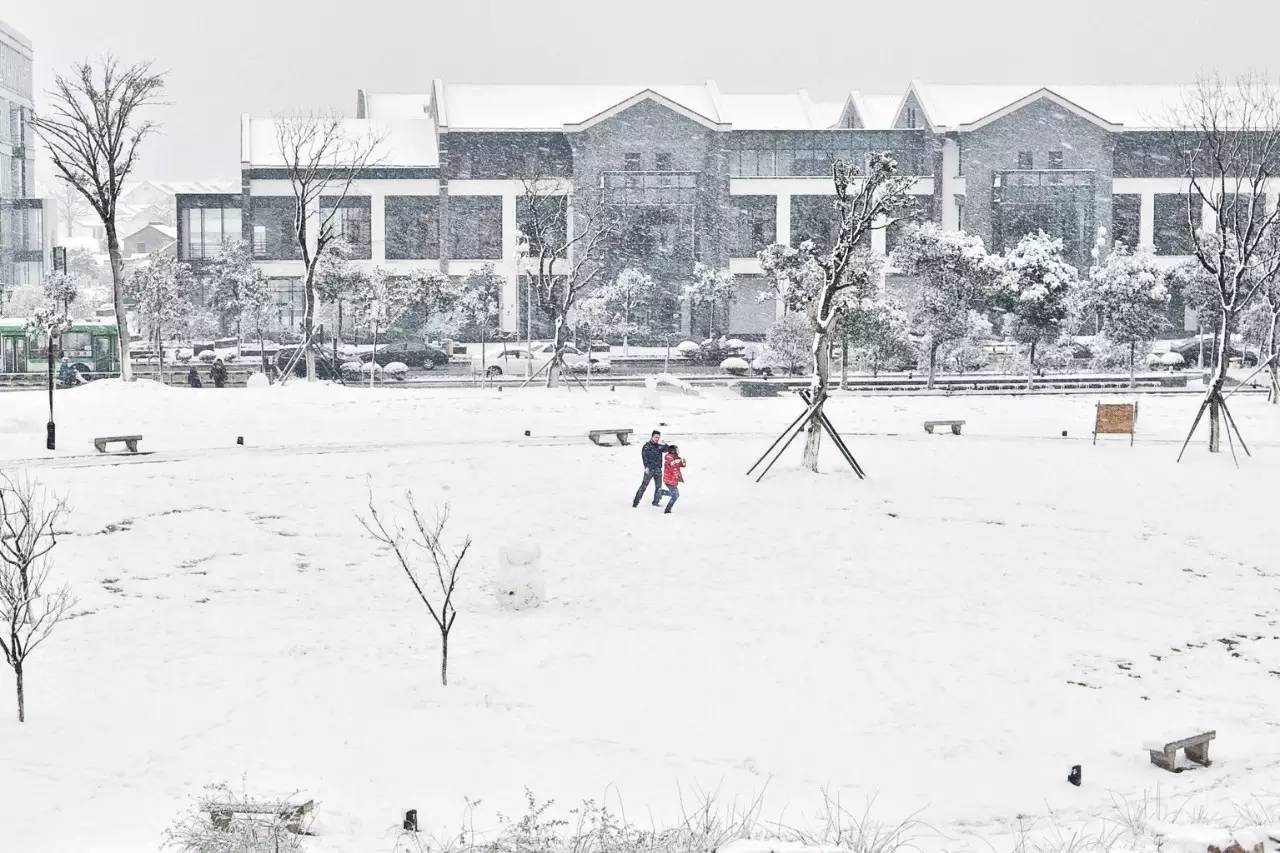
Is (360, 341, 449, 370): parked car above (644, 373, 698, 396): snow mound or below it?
above

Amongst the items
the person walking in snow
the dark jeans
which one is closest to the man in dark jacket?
the dark jeans

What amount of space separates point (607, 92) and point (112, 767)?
61081 mm

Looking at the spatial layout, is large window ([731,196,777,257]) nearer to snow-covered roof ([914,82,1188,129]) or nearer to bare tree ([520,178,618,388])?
bare tree ([520,178,618,388])

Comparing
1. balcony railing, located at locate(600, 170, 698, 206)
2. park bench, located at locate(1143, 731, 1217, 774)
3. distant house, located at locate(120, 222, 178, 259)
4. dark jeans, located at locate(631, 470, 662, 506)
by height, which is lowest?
park bench, located at locate(1143, 731, 1217, 774)

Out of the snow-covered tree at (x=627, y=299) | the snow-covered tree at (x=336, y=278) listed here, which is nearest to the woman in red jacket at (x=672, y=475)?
the snow-covered tree at (x=336, y=278)

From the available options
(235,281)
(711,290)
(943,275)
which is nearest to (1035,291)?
(943,275)

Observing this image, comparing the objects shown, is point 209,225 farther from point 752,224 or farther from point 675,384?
point 675,384

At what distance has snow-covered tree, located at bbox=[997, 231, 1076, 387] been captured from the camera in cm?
4172

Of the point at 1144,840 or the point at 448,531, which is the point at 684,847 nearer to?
the point at 1144,840

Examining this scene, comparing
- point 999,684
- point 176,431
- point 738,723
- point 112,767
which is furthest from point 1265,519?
point 176,431

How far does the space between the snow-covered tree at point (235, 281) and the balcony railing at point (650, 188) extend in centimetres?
1737

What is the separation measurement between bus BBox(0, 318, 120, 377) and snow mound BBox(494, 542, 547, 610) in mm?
34148

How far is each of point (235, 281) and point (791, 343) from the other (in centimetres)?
2892

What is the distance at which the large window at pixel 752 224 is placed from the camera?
64.4 m
